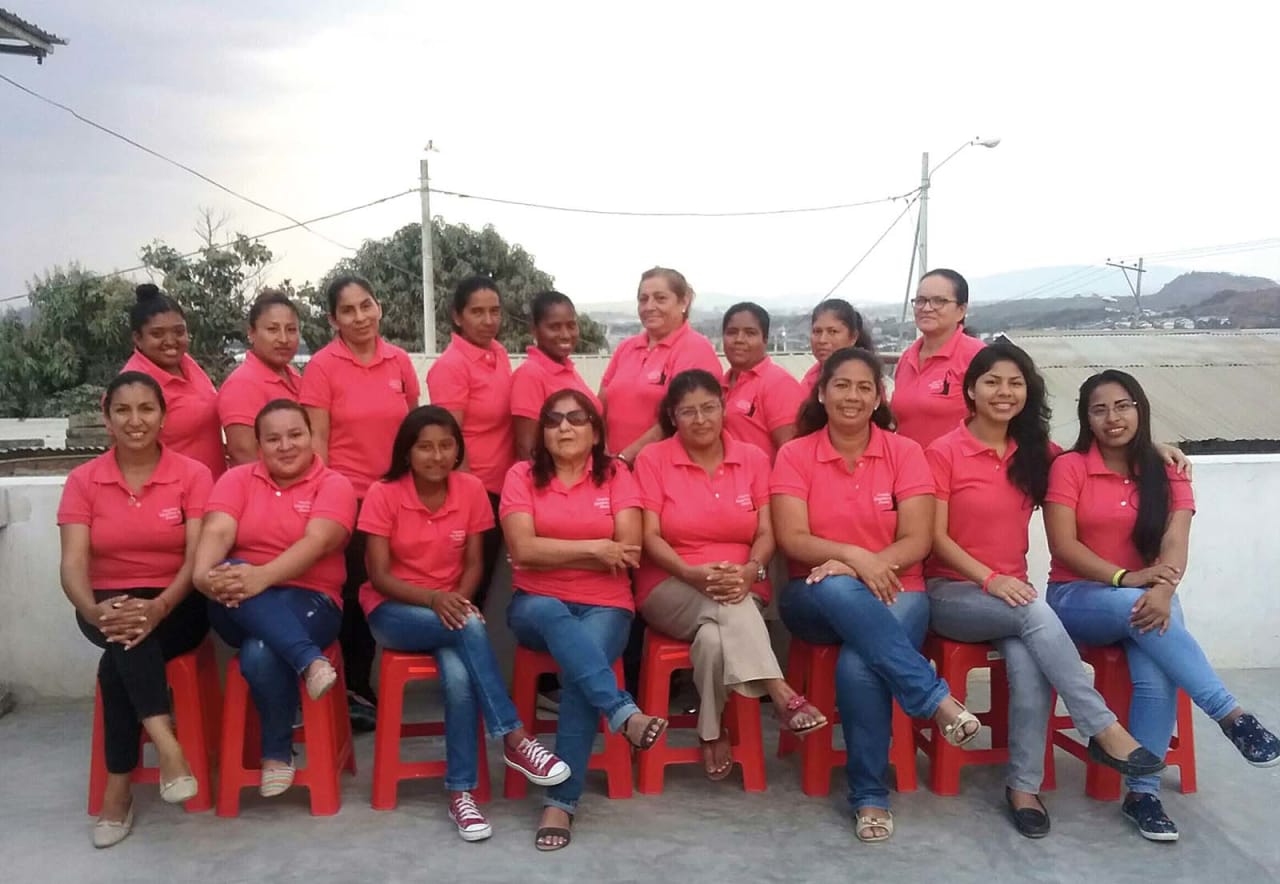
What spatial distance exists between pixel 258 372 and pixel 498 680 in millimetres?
1422

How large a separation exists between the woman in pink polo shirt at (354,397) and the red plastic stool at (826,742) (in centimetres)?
159

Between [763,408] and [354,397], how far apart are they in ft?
4.87

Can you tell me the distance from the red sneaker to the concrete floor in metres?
0.17

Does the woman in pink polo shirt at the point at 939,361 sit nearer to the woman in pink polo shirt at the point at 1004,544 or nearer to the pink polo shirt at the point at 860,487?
the woman in pink polo shirt at the point at 1004,544

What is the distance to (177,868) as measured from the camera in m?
2.61

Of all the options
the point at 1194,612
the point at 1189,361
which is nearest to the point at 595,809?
the point at 1194,612

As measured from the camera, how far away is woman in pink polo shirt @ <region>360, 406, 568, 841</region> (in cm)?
288

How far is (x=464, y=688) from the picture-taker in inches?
115

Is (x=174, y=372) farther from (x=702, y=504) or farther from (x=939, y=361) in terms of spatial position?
(x=939, y=361)

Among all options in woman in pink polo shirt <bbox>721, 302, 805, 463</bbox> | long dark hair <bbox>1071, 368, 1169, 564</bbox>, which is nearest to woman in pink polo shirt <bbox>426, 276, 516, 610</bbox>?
woman in pink polo shirt <bbox>721, 302, 805, 463</bbox>

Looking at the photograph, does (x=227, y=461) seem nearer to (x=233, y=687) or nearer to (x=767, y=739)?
(x=233, y=687)

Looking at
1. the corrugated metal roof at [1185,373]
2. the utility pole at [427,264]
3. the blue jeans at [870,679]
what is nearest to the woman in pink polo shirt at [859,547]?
the blue jeans at [870,679]

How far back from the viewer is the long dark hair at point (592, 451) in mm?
3137

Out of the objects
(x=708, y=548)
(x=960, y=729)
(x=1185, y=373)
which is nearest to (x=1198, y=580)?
(x=960, y=729)
